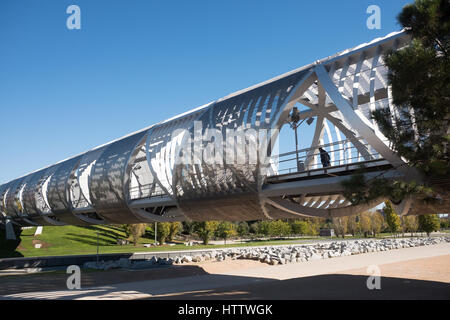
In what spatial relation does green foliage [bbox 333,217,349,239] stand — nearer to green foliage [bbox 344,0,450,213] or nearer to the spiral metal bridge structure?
the spiral metal bridge structure

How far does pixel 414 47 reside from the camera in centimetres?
812

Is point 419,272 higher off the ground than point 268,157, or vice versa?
point 268,157

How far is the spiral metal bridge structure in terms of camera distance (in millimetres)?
12484

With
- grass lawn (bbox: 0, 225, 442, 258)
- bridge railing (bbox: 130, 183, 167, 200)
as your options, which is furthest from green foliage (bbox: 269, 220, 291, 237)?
bridge railing (bbox: 130, 183, 167, 200)

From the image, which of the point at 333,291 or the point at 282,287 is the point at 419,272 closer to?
the point at 333,291

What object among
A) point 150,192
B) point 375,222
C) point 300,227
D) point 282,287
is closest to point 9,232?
point 150,192

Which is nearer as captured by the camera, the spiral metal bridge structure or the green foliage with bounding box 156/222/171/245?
the spiral metal bridge structure

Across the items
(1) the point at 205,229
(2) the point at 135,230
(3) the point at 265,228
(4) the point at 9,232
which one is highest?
(4) the point at 9,232

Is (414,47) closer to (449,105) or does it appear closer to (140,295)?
(449,105)

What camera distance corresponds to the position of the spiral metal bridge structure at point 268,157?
1248 cm

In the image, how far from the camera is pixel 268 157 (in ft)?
Result: 47.8

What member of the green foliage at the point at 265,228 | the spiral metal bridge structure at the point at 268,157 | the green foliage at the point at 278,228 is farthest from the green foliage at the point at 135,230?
the green foliage at the point at 278,228

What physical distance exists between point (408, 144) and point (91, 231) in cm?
5395
